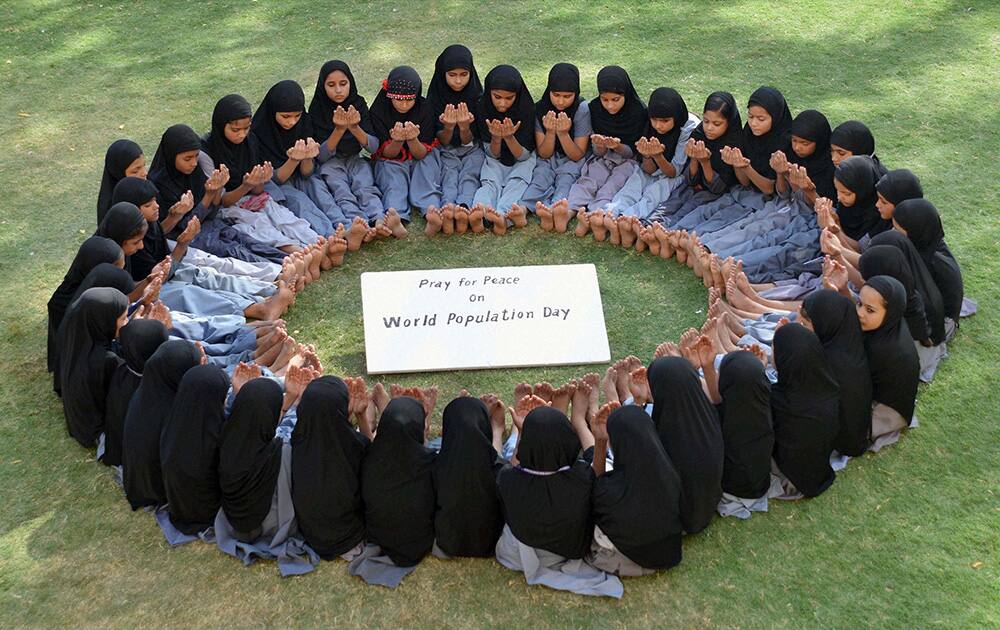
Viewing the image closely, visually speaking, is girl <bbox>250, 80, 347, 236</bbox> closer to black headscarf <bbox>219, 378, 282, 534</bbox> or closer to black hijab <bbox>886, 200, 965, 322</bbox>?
black headscarf <bbox>219, 378, 282, 534</bbox>

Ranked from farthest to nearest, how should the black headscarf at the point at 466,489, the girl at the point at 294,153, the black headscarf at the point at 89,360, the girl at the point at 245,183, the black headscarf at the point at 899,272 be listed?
the girl at the point at 294,153 < the girl at the point at 245,183 < the black headscarf at the point at 899,272 < the black headscarf at the point at 89,360 < the black headscarf at the point at 466,489

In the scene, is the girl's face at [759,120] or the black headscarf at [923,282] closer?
the black headscarf at [923,282]

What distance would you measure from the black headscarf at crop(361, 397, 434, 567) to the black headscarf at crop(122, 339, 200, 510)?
3.10ft

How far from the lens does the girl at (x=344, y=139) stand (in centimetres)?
764

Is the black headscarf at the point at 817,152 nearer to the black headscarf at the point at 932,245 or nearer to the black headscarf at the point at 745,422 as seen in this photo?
the black headscarf at the point at 932,245

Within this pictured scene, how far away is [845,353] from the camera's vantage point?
545cm

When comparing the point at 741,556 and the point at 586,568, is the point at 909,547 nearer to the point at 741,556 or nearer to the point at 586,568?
the point at 741,556

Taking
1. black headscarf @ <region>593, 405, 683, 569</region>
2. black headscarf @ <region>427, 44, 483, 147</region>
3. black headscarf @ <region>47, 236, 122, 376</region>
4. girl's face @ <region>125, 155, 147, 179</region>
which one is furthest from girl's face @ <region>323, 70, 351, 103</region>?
black headscarf @ <region>593, 405, 683, 569</region>

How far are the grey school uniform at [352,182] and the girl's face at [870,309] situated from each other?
315 centimetres

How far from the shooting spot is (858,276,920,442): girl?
553 centimetres

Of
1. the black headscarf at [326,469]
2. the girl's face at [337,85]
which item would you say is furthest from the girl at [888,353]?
the girl's face at [337,85]

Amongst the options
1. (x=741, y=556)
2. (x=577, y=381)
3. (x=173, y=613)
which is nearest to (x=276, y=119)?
(x=577, y=381)

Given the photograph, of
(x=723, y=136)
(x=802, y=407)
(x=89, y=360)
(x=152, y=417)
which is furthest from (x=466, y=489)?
(x=723, y=136)

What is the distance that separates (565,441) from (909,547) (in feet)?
5.29
